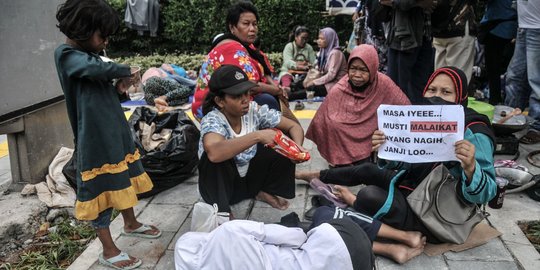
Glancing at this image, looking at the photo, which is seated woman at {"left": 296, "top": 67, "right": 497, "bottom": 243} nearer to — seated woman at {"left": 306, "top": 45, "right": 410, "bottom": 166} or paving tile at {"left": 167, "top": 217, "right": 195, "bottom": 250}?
seated woman at {"left": 306, "top": 45, "right": 410, "bottom": 166}

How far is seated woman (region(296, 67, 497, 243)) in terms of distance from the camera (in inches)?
95.0

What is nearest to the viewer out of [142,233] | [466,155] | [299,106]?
[466,155]

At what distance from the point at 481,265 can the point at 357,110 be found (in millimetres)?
1789

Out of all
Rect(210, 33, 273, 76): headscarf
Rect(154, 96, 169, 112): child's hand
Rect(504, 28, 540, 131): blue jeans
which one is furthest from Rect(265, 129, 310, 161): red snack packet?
Rect(154, 96, 169, 112): child's hand

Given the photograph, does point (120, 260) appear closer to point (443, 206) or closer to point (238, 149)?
point (238, 149)

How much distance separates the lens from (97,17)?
244 centimetres

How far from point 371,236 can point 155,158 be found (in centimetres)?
198

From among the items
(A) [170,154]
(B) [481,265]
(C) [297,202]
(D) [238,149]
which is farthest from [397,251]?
(A) [170,154]

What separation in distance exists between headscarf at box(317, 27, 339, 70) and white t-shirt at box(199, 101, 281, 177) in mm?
4253

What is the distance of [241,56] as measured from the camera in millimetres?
3727

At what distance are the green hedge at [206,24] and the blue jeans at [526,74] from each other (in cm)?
641

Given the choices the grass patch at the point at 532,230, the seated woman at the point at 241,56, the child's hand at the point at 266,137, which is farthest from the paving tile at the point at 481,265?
the seated woman at the point at 241,56

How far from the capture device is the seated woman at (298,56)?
26.9 ft

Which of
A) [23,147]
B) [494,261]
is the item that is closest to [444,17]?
[494,261]
